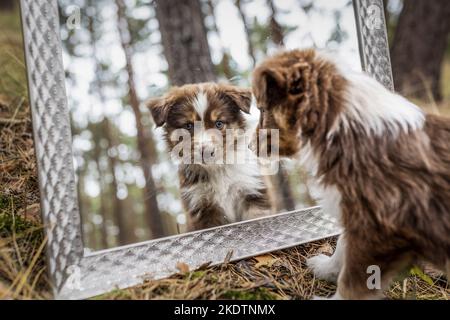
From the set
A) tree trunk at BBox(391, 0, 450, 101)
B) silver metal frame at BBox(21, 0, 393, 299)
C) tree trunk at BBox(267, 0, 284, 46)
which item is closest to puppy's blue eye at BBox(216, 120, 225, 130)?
tree trunk at BBox(267, 0, 284, 46)

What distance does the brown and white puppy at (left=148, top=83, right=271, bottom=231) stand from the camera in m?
3.23

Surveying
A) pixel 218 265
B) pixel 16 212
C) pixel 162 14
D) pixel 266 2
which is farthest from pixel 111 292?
pixel 266 2

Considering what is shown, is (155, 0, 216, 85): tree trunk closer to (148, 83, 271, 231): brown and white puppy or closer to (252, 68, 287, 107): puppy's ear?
(148, 83, 271, 231): brown and white puppy

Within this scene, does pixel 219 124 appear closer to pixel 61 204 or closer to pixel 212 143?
pixel 212 143

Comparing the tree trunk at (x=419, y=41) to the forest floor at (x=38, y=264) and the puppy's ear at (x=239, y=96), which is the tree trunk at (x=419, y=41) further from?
the forest floor at (x=38, y=264)

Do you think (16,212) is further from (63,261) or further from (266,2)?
(266,2)

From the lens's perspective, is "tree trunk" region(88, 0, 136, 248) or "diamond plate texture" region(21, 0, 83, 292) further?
"tree trunk" region(88, 0, 136, 248)

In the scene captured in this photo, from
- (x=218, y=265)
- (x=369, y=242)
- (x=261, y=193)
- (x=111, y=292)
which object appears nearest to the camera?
(x=369, y=242)

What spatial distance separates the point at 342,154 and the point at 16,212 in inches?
89.4

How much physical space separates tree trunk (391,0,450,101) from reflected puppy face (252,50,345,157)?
16.0ft

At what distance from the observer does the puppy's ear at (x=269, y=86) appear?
232cm

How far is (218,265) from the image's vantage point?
2.65m

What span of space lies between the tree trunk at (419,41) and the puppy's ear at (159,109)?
4845mm

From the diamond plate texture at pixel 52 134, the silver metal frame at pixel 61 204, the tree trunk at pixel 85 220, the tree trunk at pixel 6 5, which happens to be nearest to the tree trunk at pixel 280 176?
the silver metal frame at pixel 61 204
